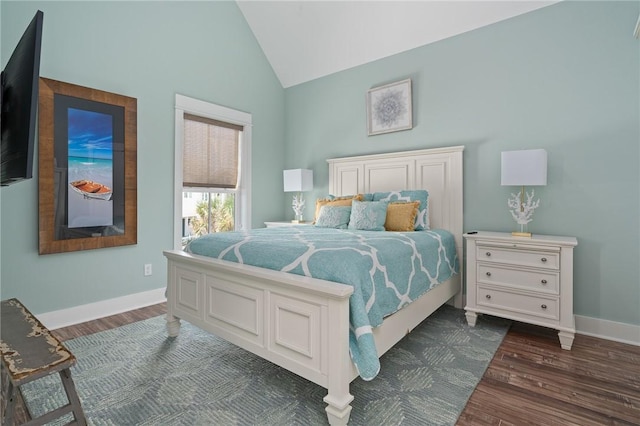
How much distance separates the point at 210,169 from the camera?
13.0 feet

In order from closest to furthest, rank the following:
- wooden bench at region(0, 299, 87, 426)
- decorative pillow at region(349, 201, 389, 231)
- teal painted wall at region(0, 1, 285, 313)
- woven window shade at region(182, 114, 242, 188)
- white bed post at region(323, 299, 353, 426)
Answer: wooden bench at region(0, 299, 87, 426) → white bed post at region(323, 299, 353, 426) → teal painted wall at region(0, 1, 285, 313) → decorative pillow at region(349, 201, 389, 231) → woven window shade at region(182, 114, 242, 188)

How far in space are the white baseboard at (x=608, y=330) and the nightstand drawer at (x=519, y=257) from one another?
2.33ft

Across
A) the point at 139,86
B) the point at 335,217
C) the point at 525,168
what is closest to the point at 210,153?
the point at 139,86

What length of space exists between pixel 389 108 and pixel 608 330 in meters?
2.84

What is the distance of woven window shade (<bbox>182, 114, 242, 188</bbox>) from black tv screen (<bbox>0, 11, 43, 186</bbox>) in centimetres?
233

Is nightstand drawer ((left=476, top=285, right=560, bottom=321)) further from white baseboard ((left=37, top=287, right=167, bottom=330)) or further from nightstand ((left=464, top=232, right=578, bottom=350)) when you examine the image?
white baseboard ((left=37, top=287, right=167, bottom=330))

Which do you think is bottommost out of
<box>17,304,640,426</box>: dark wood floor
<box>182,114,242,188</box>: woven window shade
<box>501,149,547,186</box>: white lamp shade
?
<box>17,304,640,426</box>: dark wood floor

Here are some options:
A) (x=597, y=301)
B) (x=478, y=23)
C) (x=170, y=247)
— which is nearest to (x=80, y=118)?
(x=170, y=247)

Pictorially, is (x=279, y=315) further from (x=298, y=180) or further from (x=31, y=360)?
(x=298, y=180)

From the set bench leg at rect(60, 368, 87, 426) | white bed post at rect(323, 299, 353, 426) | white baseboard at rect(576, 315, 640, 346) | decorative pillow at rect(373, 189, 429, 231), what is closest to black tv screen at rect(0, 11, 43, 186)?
bench leg at rect(60, 368, 87, 426)

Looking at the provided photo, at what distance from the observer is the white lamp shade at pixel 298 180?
4199 mm

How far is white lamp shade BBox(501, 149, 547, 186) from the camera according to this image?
8.30ft

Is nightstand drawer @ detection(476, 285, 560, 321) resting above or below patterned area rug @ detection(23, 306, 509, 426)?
above

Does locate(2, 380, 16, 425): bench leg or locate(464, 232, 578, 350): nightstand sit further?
locate(464, 232, 578, 350): nightstand
